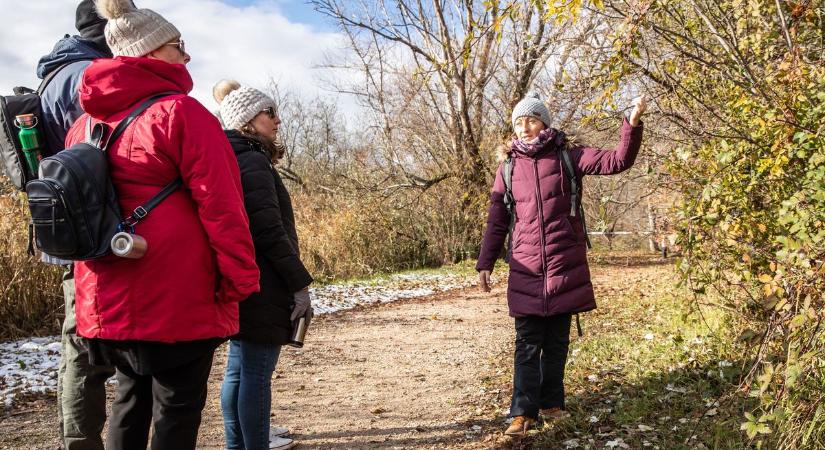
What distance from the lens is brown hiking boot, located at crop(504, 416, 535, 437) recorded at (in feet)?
12.3

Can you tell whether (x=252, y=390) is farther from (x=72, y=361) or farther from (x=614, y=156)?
(x=614, y=156)

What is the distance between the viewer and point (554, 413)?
12.8 ft

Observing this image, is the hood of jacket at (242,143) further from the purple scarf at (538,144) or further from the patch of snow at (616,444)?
the patch of snow at (616,444)

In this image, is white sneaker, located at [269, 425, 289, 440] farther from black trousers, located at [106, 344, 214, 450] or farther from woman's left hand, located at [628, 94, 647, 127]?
woman's left hand, located at [628, 94, 647, 127]

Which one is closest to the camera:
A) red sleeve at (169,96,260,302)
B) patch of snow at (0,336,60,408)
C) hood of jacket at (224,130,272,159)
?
red sleeve at (169,96,260,302)

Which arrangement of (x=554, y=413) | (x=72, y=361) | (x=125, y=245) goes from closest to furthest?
(x=125, y=245) → (x=72, y=361) → (x=554, y=413)

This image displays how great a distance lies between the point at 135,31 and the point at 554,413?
292 centimetres

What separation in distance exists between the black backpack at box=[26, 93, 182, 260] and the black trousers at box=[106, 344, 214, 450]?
422 millimetres

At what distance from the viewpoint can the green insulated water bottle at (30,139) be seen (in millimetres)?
2912

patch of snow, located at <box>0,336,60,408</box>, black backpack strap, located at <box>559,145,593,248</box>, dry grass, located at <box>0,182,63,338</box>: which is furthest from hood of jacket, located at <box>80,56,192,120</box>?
dry grass, located at <box>0,182,63,338</box>

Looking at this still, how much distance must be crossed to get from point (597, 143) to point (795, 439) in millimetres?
6227

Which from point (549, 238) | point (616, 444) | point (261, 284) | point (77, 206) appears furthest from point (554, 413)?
point (77, 206)

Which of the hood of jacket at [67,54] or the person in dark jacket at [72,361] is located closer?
the person in dark jacket at [72,361]

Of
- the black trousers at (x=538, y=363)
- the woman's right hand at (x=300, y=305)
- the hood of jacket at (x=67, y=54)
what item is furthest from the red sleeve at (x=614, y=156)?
the hood of jacket at (x=67, y=54)
